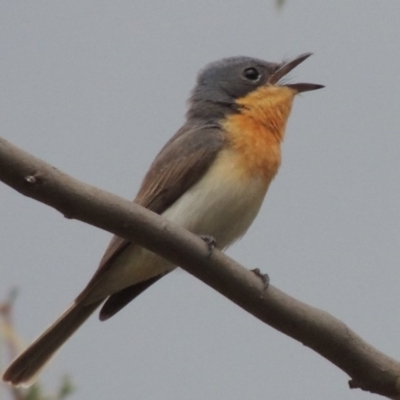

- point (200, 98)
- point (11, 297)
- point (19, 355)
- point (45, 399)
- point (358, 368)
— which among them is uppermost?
point (200, 98)

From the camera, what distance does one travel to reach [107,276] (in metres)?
4.40

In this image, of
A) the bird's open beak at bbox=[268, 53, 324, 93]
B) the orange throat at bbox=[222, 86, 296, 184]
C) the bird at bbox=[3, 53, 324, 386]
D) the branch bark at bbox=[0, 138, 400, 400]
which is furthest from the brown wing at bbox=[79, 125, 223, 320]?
the branch bark at bbox=[0, 138, 400, 400]

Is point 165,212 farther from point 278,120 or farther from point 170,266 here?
point 278,120

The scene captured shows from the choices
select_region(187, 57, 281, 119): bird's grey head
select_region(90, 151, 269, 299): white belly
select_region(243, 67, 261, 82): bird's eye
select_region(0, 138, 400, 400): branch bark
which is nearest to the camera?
select_region(0, 138, 400, 400): branch bark

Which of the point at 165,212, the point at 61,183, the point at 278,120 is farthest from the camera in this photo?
the point at 278,120

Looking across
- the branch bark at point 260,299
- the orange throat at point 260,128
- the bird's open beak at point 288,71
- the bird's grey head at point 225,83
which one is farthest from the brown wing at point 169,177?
the branch bark at point 260,299

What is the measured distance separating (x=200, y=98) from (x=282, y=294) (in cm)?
214

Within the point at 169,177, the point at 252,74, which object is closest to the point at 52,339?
the point at 169,177

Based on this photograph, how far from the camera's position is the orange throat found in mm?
4375

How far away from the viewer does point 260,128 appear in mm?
4645

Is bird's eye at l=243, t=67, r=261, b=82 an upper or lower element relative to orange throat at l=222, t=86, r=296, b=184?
upper

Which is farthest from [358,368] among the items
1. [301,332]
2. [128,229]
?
[128,229]

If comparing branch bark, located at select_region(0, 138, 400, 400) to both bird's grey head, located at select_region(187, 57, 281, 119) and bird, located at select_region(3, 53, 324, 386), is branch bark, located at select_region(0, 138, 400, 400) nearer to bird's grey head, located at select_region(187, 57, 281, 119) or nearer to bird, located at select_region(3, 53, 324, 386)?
bird, located at select_region(3, 53, 324, 386)

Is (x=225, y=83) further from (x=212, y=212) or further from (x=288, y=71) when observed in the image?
(x=212, y=212)
